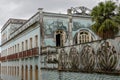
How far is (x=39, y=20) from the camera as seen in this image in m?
21.2

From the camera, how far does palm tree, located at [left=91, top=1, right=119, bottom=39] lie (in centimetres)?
1819

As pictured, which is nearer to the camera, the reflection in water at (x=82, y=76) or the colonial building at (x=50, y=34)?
the reflection in water at (x=82, y=76)

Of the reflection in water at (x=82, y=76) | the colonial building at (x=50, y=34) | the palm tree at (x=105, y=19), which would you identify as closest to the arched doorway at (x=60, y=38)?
the colonial building at (x=50, y=34)

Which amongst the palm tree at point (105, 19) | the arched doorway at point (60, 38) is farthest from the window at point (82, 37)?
the palm tree at point (105, 19)

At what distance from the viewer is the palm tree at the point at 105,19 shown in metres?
18.2

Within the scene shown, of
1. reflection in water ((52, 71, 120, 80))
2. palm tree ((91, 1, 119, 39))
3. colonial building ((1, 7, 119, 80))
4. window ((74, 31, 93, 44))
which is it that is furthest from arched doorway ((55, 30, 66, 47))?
reflection in water ((52, 71, 120, 80))

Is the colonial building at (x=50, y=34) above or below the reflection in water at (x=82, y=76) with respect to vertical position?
above

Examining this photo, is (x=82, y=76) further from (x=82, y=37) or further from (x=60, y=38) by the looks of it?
(x=82, y=37)

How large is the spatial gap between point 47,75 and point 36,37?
508cm

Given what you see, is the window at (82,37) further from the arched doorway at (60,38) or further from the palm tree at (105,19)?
the palm tree at (105,19)

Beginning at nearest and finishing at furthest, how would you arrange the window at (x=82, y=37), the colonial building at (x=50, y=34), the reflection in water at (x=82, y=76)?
1. the reflection in water at (x=82, y=76)
2. the colonial building at (x=50, y=34)
3. the window at (x=82, y=37)

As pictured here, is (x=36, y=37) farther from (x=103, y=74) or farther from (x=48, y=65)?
(x=103, y=74)

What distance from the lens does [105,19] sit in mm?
18719

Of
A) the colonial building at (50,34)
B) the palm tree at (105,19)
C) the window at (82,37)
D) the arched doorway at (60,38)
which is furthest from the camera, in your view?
the window at (82,37)
